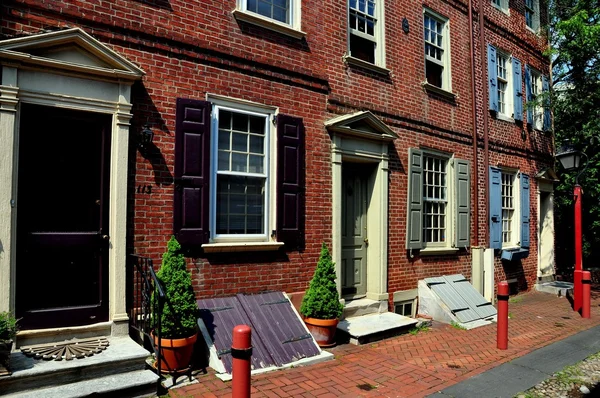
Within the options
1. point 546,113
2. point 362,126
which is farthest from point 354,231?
point 546,113

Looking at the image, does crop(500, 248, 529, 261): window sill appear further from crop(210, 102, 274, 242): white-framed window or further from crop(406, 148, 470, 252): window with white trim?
crop(210, 102, 274, 242): white-framed window

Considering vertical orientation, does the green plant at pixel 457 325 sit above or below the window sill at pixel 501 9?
below

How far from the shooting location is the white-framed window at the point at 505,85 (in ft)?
37.4

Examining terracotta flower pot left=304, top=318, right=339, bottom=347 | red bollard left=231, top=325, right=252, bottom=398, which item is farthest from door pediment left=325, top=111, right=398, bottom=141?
red bollard left=231, top=325, right=252, bottom=398

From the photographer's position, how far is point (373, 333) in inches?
259

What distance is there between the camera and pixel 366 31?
803cm

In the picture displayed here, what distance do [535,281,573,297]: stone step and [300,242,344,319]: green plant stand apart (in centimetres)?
811

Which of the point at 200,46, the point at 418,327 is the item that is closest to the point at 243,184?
the point at 200,46

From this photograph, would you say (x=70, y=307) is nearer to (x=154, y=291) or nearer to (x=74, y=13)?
(x=154, y=291)

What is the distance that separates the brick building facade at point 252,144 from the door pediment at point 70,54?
0.06 feet

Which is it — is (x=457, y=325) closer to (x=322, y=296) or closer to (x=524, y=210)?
(x=322, y=296)

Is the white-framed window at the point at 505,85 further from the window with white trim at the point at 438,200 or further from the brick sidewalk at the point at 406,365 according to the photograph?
the brick sidewalk at the point at 406,365

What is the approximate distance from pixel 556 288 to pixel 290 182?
8953mm

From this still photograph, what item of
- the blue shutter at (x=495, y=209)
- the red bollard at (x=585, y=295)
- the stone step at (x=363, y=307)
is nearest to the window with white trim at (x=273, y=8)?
the stone step at (x=363, y=307)
